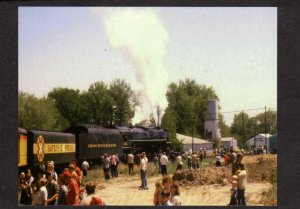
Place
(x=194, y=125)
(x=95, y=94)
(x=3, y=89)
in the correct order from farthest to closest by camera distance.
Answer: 1. (x=194, y=125)
2. (x=95, y=94)
3. (x=3, y=89)

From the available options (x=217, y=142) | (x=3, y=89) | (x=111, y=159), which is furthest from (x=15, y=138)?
(x=217, y=142)

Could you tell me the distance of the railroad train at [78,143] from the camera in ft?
52.2

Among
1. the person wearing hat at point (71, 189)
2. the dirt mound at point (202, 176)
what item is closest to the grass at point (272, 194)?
the dirt mound at point (202, 176)

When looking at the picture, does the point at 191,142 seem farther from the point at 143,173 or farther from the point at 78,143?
the point at 78,143

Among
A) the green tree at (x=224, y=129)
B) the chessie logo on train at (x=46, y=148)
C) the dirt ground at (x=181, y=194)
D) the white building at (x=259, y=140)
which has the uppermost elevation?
the green tree at (x=224, y=129)

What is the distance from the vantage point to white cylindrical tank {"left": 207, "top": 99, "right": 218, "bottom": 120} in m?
16.2

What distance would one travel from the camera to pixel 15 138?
14391mm

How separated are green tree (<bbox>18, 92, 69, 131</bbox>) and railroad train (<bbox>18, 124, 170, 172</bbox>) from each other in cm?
22

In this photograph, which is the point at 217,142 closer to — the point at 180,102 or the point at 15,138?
the point at 180,102

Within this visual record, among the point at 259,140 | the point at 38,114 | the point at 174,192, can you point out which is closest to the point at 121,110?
the point at 38,114

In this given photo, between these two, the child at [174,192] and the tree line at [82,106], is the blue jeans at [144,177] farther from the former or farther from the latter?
the child at [174,192]

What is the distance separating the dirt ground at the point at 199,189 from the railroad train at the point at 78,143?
5.23 feet

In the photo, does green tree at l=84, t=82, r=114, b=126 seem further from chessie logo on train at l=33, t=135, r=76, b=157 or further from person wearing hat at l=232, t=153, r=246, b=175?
person wearing hat at l=232, t=153, r=246, b=175

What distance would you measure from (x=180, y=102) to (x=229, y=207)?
3656 millimetres
